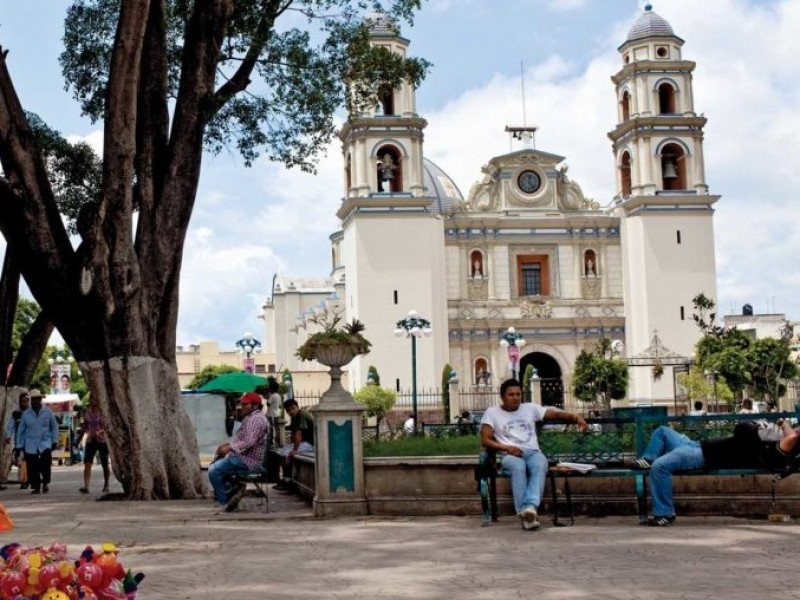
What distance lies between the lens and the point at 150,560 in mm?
6727

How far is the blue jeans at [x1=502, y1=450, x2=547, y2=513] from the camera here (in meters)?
7.78

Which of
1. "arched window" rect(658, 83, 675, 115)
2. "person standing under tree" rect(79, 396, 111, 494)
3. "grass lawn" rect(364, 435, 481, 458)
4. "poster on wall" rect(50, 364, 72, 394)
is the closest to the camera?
"grass lawn" rect(364, 435, 481, 458)

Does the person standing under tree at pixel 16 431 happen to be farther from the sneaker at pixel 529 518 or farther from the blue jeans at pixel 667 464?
the blue jeans at pixel 667 464

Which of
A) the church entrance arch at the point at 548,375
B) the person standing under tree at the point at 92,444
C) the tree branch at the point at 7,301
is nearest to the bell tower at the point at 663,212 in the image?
the church entrance arch at the point at 548,375

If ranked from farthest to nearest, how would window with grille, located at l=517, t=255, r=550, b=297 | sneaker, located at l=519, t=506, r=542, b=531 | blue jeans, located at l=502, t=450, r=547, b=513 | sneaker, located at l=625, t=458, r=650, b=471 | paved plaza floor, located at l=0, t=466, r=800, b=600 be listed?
1. window with grille, located at l=517, t=255, r=550, b=297
2. sneaker, located at l=625, t=458, r=650, b=471
3. blue jeans, located at l=502, t=450, r=547, b=513
4. sneaker, located at l=519, t=506, r=542, b=531
5. paved plaza floor, located at l=0, t=466, r=800, b=600

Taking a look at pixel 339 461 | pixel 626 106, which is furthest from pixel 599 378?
pixel 339 461

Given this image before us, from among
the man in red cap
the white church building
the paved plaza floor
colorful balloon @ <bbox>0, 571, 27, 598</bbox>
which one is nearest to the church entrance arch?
the white church building

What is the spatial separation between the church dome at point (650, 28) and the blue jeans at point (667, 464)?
3757 centimetres

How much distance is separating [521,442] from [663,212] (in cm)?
3475

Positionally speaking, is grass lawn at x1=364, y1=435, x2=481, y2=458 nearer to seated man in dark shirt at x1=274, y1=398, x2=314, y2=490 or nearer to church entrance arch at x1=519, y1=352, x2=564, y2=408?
seated man in dark shirt at x1=274, y1=398, x2=314, y2=490

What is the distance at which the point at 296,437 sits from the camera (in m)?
12.0

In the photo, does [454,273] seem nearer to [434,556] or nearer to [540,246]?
[540,246]

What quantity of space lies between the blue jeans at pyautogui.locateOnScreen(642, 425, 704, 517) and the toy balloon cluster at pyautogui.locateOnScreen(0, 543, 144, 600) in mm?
4448

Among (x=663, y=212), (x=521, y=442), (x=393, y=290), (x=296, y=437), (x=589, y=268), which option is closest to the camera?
(x=521, y=442)
